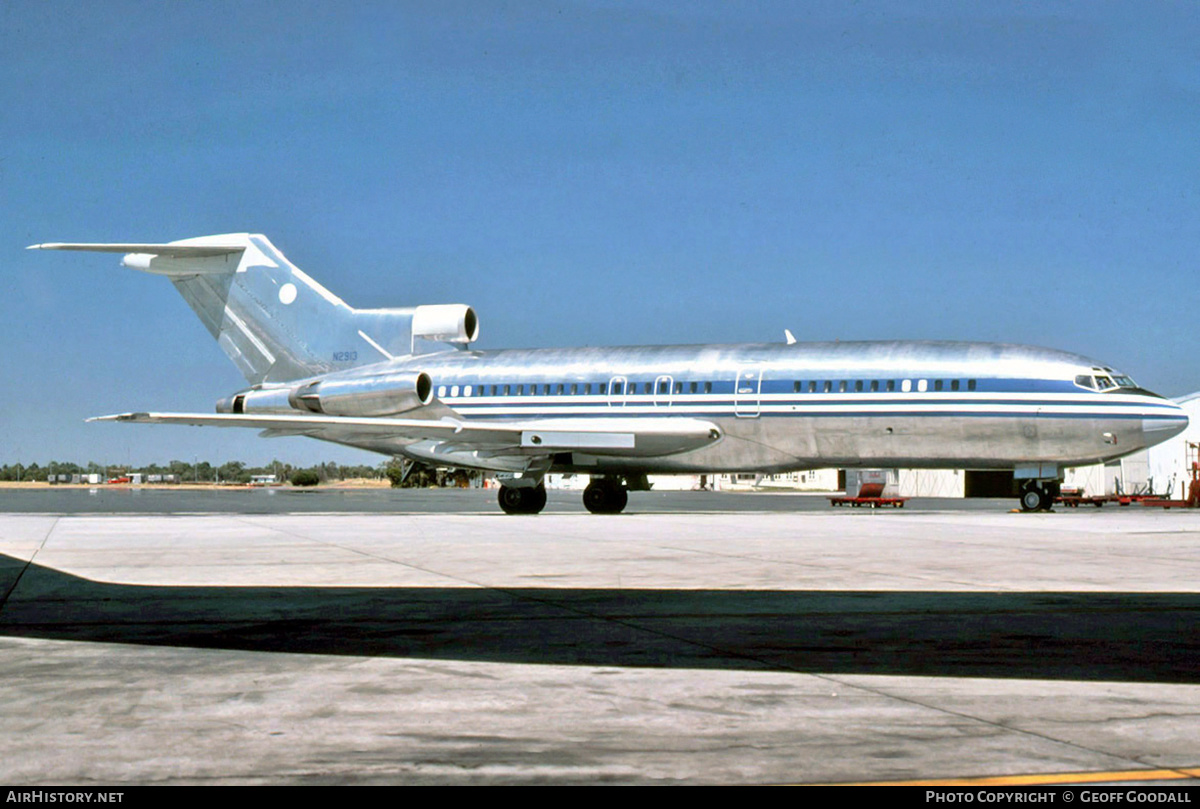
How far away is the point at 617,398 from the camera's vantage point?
103 ft

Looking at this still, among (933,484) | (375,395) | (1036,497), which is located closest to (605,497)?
(375,395)

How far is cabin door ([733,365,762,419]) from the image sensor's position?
2952 cm

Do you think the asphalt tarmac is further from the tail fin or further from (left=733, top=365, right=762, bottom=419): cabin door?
the tail fin

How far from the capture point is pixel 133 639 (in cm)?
767

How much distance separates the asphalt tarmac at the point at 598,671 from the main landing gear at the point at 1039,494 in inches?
630

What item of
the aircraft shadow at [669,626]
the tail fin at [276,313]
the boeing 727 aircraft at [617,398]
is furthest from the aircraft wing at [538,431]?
the aircraft shadow at [669,626]

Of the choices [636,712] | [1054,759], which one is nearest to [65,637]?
[636,712]

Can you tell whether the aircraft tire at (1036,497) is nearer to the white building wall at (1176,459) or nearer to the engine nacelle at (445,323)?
the engine nacelle at (445,323)

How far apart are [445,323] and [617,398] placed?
21.4 feet

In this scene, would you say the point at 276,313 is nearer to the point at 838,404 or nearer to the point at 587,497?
the point at 587,497

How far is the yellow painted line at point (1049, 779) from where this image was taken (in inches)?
162

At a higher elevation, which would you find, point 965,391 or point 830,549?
point 965,391
